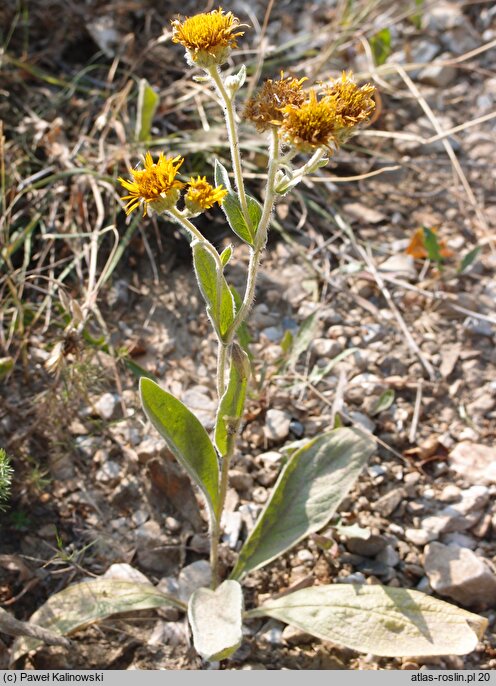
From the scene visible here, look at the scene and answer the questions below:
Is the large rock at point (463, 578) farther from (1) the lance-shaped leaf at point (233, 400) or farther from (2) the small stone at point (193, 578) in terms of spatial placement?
(1) the lance-shaped leaf at point (233, 400)

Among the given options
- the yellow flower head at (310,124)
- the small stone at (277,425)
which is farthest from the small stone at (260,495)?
the yellow flower head at (310,124)

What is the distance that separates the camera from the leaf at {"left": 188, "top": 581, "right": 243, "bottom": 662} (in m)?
1.95

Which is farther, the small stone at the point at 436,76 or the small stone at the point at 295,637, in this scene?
the small stone at the point at 436,76

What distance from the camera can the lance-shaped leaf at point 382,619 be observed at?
6.90ft

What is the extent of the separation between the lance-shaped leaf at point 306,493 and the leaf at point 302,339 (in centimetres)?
54

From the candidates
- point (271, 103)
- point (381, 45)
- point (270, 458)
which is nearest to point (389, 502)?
point (270, 458)

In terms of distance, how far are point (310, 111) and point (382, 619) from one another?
1471 millimetres

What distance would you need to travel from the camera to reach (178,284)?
11.0 ft

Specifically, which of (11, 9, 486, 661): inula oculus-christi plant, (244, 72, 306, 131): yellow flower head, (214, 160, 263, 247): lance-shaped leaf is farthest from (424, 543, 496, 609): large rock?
(244, 72, 306, 131): yellow flower head

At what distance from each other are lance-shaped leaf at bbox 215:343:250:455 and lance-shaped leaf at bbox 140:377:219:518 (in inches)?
5.9

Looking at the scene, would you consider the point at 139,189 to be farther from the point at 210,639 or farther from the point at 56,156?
the point at 56,156

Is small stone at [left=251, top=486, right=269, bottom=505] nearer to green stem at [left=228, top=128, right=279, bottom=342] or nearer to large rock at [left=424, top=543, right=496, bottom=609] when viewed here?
large rock at [left=424, top=543, right=496, bottom=609]

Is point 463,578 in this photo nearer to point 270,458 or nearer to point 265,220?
point 270,458

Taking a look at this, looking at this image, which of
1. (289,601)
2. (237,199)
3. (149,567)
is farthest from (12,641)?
(237,199)
